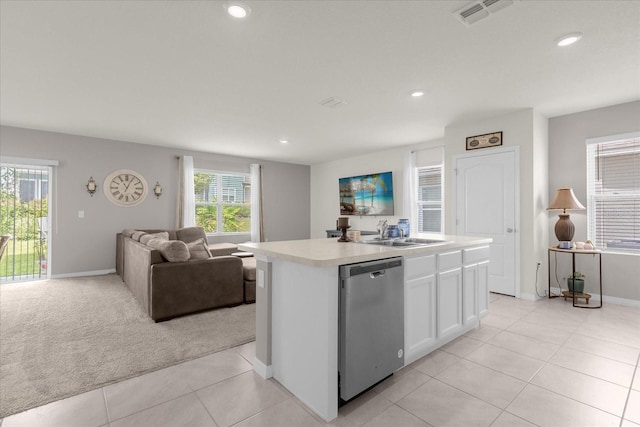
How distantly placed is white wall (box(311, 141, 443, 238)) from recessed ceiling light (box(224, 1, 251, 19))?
4.28 m

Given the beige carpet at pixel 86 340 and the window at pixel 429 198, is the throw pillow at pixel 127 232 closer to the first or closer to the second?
the beige carpet at pixel 86 340

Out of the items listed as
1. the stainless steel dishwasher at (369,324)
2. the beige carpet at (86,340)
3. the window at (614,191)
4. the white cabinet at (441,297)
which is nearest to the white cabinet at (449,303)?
the white cabinet at (441,297)

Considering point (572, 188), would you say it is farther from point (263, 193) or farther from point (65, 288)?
point (65, 288)

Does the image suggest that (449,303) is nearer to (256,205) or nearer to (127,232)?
(127,232)

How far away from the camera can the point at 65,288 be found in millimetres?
4406

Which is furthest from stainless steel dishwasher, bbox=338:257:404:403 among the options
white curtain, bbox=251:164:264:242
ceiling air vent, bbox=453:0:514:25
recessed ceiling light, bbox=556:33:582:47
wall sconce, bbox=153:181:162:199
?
white curtain, bbox=251:164:264:242

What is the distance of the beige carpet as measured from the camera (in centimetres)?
199

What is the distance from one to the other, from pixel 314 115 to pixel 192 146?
2.99m

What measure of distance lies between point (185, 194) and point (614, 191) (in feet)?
22.2

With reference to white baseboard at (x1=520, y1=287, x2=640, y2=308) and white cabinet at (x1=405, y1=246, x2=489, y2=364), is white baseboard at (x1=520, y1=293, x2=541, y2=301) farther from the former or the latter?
white cabinet at (x1=405, y1=246, x2=489, y2=364)

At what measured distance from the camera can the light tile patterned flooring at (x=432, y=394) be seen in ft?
5.42

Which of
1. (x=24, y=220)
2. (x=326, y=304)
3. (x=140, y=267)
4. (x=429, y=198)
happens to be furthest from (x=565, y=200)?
(x=24, y=220)

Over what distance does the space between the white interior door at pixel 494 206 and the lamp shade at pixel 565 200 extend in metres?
0.44

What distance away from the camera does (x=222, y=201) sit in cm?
687
